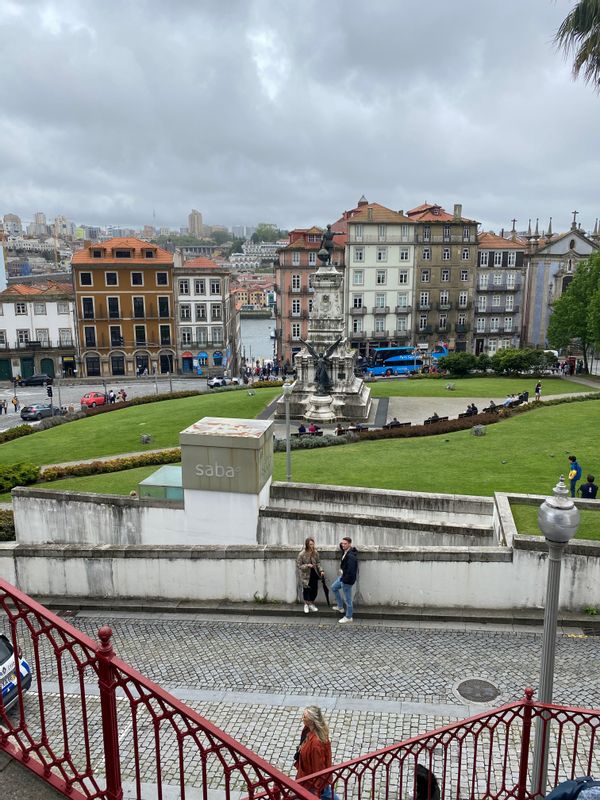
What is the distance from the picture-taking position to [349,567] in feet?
35.0

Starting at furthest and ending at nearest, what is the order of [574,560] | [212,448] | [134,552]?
1. [212,448]
2. [134,552]
3. [574,560]

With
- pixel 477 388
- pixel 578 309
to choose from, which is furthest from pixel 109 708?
pixel 578 309

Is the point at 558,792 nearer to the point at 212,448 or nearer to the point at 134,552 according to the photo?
the point at 134,552

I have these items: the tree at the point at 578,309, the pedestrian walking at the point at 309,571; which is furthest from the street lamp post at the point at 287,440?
the tree at the point at 578,309

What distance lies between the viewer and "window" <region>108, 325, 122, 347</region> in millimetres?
61469

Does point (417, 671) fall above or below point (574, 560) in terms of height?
below

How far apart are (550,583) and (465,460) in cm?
1552

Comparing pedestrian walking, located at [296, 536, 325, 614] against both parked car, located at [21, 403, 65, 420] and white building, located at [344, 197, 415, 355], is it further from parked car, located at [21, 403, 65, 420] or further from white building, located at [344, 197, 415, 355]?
white building, located at [344, 197, 415, 355]

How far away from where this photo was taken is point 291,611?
1134 centimetres

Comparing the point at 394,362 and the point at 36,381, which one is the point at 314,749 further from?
the point at 36,381

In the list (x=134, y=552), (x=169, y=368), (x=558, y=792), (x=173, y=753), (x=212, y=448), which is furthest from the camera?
(x=169, y=368)

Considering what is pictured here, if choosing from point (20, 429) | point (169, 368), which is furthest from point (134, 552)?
point (169, 368)

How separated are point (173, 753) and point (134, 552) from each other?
487 cm

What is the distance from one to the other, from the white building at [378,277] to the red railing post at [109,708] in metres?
62.1
